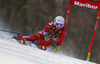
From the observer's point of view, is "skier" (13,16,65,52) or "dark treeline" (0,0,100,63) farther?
"dark treeline" (0,0,100,63)

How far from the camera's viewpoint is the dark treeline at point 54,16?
10766 mm

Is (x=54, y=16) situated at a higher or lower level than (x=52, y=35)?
lower

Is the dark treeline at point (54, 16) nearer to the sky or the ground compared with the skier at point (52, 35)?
nearer to the ground

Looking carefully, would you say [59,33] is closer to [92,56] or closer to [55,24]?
[55,24]

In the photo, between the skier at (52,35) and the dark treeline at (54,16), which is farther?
the dark treeline at (54,16)

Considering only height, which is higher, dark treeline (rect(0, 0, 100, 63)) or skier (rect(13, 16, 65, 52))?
skier (rect(13, 16, 65, 52))

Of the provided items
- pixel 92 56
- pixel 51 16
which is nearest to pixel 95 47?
pixel 92 56

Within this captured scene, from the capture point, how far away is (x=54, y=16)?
11.0 m

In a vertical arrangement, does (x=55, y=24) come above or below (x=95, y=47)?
above

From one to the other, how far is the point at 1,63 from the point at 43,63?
1.71ft

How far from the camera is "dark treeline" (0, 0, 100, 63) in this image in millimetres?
10766

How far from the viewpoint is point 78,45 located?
1135 cm

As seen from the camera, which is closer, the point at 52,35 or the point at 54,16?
the point at 52,35

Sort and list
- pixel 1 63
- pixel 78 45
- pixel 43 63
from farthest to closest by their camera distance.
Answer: pixel 78 45, pixel 43 63, pixel 1 63
